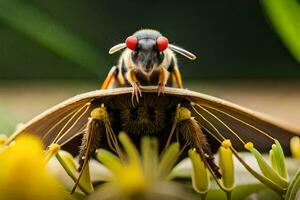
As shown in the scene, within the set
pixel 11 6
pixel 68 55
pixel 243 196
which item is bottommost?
pixel 243 196

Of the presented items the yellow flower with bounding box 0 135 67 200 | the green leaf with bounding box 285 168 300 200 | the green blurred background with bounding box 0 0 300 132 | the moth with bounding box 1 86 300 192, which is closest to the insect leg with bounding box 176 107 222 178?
the moth with bounding box 1 86 300 192

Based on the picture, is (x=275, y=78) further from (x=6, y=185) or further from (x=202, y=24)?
(x=6, y=185)

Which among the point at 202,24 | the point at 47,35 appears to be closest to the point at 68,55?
the point at 47,35

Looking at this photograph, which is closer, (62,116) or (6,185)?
(6,185)

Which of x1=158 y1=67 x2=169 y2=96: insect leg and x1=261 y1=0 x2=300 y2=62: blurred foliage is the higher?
x1=261 y1=0 x2=300 y2=62: blurred foliage

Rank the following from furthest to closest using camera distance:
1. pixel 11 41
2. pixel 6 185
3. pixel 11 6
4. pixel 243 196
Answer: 1. pixel 11 41
2. pixel 11 6
3. pixel 243 196
4. pixel 6 185

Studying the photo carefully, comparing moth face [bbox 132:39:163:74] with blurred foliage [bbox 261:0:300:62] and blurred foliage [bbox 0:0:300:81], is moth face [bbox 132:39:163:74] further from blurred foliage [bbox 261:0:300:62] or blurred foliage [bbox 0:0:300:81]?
blurred foliage [bbox 0:0:300:81]

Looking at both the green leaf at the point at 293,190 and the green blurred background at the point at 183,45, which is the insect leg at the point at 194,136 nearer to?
the green leaf at the point at 293,190
